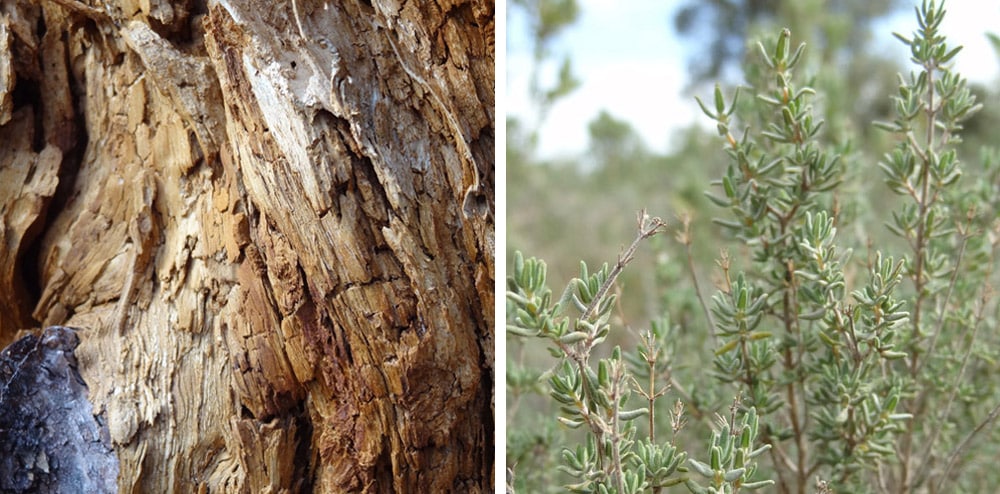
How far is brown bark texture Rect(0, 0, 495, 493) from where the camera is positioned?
0.94 metres

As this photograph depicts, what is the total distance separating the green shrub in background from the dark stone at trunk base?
20.2 inches

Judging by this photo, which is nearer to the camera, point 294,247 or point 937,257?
point 294,247

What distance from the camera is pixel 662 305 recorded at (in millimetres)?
1927

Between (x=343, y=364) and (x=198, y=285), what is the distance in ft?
0.66

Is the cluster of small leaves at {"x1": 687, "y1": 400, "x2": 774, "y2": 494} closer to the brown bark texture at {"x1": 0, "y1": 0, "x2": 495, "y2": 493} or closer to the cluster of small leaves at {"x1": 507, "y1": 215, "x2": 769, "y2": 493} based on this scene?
the cluster of small leaves at {"x1": 507, "y1": 215, "x2": 769, "y2": 493}

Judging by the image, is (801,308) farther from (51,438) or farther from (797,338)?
(51,438)

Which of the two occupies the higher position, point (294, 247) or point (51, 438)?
point (294, 247)

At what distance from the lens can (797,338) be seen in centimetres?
126

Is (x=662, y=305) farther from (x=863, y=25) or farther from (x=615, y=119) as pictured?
(x=863, y=25)

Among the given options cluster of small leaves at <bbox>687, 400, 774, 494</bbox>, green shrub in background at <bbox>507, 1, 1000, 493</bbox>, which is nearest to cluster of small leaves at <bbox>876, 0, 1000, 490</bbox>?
green shrub in background at <bbox>507, 1, 1000, 493</bbox>

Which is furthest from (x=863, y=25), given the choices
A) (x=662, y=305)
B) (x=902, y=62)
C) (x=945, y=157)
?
(x=945, y=157)

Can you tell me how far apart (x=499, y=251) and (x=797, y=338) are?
566 millimetres

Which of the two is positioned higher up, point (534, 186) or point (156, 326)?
point (534, 186)

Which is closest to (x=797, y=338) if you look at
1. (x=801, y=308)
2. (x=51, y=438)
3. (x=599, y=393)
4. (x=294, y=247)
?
(x=801, y=308)
